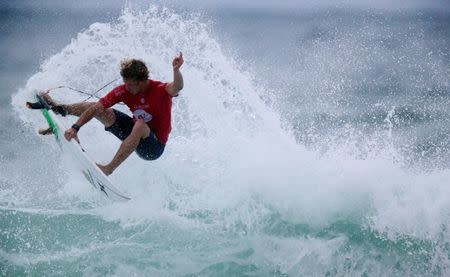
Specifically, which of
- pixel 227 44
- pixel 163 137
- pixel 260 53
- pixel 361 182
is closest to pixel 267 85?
pixel 260 53

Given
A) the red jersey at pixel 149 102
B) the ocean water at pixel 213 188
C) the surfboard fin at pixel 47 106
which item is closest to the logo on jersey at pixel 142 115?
the red jersey at pixel 149 102

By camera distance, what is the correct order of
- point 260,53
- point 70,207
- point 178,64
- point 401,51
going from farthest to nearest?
1. point 401,51
2. point 260,53
3. point 70,207
4. point 178,64

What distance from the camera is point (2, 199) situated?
7.43m

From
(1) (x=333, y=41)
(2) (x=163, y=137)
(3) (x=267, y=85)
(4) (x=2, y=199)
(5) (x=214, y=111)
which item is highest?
(1) (x=333, y=41)

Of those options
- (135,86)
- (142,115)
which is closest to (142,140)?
(142,115)

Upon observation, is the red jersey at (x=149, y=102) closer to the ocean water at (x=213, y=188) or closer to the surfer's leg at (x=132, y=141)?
the surfer's leg at (x=132, y=141)

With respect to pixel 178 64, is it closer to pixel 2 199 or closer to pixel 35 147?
pixel 2 199

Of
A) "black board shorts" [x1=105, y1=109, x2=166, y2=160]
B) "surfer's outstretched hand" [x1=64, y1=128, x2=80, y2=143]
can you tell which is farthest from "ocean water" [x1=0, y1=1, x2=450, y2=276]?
"surfer's outstretched hand" [x1=64, y1=128, x2=80, y2=143]

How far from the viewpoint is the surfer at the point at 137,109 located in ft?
18.0

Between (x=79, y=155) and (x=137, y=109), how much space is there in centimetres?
89

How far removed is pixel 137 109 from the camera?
5809mm

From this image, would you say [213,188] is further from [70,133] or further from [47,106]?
[47,106]

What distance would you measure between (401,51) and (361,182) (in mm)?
13421

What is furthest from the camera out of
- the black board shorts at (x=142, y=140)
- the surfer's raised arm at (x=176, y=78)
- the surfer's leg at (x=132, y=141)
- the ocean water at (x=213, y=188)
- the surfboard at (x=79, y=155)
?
the ocean water at (x=213, y=188)
